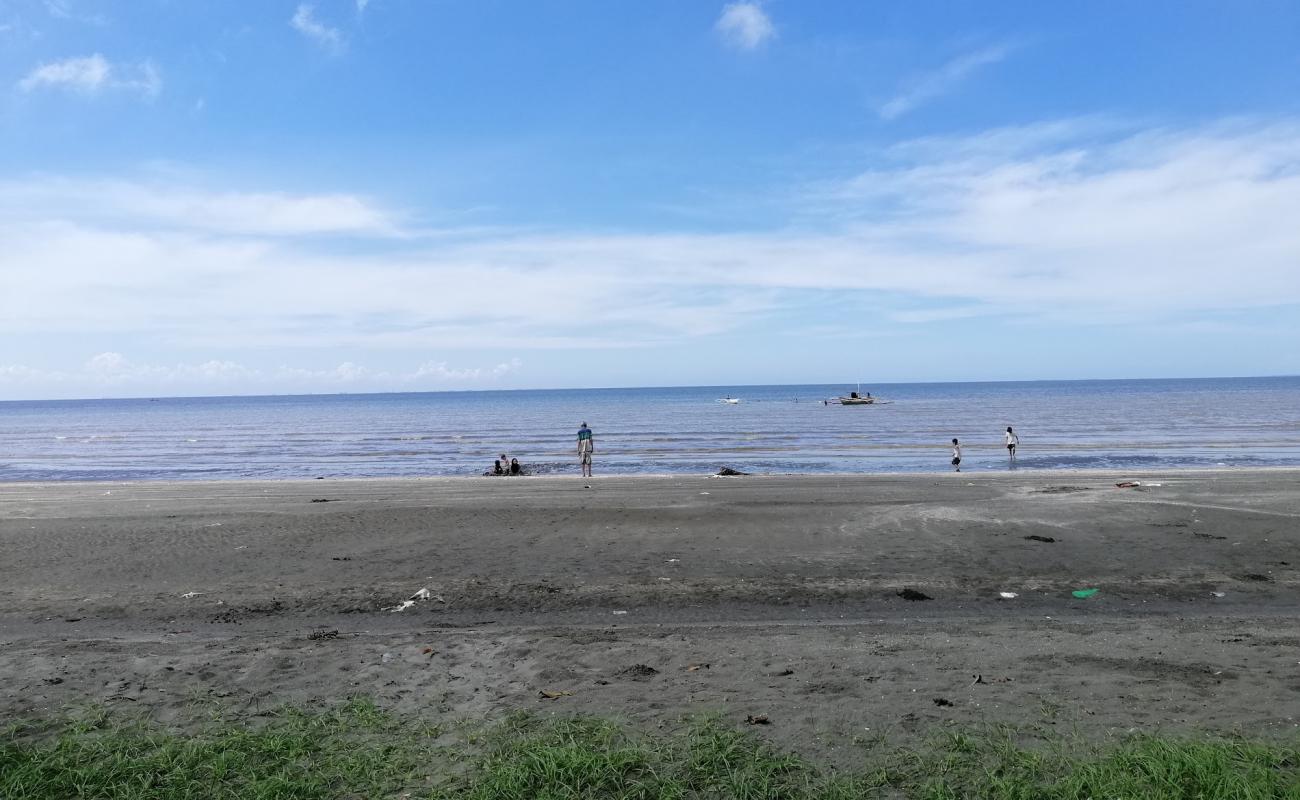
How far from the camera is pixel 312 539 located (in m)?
14.6

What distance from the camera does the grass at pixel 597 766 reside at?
4.81 meters

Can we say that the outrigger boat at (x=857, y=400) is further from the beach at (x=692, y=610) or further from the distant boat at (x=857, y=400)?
the beach at (x=692, y=610)

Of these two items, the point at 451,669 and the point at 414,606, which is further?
the point at 414,606

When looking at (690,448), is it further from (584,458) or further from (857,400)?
(857,400)

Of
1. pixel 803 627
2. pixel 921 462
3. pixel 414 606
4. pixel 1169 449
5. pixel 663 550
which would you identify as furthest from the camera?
pixel 1169 449

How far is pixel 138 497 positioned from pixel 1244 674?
2443cm

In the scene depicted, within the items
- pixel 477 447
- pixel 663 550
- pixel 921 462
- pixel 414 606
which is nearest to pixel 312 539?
pixel 414 606

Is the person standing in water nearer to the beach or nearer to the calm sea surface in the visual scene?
the calm sea surface

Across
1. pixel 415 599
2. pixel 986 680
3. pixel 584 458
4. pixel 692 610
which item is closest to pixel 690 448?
pixel 584 458

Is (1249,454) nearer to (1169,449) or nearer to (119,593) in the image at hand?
(1169,449)

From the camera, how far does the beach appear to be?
648 centimetres

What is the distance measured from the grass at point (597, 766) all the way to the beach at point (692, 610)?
42 cm

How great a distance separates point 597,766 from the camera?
5.06m

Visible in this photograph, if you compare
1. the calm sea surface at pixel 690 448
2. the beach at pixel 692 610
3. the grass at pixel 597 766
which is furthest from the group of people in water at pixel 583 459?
the grass at pixel 597 766
